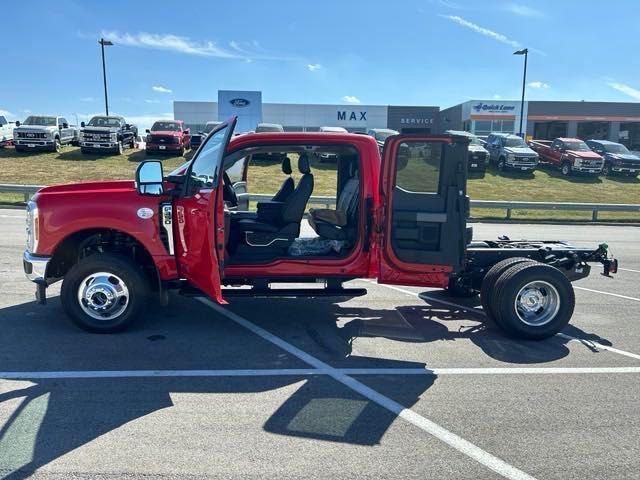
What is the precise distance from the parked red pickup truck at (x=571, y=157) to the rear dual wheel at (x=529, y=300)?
24369 mm

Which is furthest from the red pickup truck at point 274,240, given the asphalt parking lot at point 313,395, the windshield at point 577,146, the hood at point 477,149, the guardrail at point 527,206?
the windshield at point 577,146

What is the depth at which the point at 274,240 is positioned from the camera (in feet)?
18.9

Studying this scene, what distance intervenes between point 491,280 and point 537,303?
0.52 meters

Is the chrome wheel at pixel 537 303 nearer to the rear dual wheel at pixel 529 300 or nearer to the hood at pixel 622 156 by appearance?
the rear dual wheel at pixel 529 300

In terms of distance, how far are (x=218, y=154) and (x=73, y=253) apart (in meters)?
1.98

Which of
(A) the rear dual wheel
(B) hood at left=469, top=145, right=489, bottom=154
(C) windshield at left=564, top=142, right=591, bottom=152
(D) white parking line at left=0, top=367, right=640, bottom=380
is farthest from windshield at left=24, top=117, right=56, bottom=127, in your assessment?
(C) windshield at left=564, top=142, right=591, bottom=152

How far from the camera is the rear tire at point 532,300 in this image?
529cm

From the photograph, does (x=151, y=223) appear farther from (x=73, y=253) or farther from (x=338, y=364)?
(x=338, y=364)

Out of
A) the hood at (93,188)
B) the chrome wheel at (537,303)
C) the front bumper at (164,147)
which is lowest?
the chrome wheel at (537,303)

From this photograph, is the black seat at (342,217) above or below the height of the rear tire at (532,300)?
above

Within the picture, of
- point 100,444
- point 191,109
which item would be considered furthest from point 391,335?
point 191,109

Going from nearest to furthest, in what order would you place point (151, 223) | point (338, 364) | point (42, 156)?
point (338, 364) → point (151, 223) → point (42, 156)

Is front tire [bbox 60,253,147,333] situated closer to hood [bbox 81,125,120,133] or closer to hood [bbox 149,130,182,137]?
hood [bbox 149,130,182,137]

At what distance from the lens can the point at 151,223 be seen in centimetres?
→ 504
